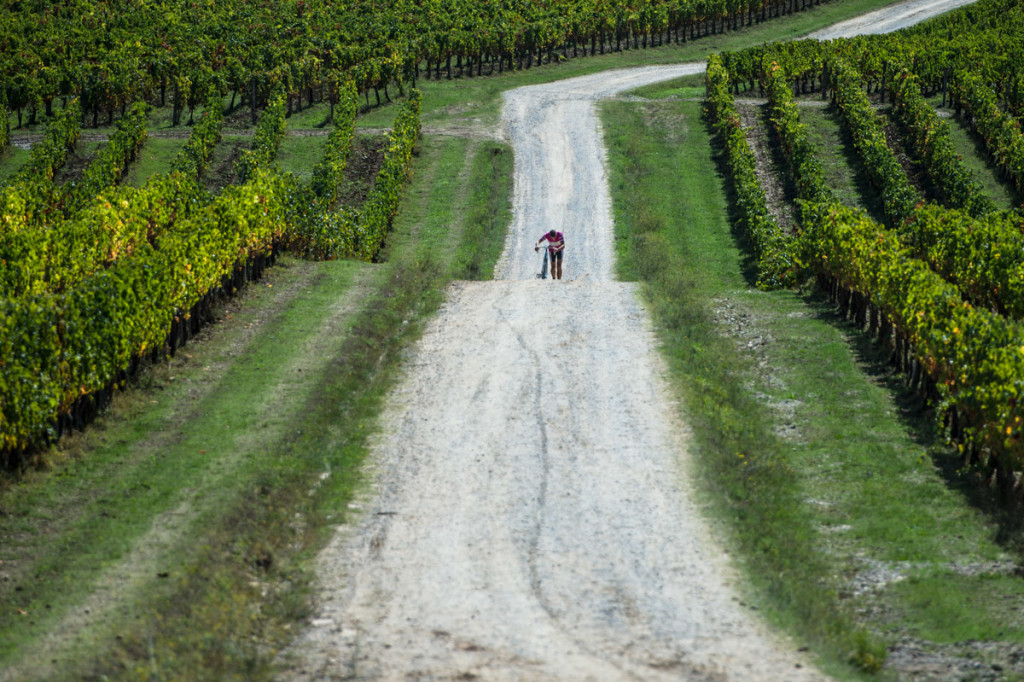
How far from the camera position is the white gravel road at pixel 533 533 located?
14.8m

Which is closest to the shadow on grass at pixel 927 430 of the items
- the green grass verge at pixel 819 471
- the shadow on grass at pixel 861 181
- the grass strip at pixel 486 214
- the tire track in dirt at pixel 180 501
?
the green grass verge at pixel 819 471

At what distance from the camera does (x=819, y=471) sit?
2123cm

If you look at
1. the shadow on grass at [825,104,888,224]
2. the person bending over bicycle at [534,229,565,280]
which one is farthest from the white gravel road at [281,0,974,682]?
the shadow on grass at [825,104,888,224]

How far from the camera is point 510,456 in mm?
21469

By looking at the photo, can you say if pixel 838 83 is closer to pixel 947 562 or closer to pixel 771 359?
pixel 771 359

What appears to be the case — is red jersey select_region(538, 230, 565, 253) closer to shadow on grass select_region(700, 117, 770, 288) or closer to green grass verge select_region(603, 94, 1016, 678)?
green grass verge select_region(603, 94, 1016, 678)

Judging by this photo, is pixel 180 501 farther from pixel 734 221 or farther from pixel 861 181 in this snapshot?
pixel 861 181

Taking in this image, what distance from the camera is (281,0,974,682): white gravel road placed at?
48.4 feet

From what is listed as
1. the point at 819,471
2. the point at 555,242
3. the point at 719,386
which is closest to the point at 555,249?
the point at 555,242

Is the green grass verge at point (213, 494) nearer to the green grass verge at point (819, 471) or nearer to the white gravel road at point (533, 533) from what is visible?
the white gravel road at point (533, 533)

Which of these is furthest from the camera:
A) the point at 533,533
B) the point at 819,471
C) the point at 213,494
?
the point at 819,471

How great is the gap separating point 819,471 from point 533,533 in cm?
616

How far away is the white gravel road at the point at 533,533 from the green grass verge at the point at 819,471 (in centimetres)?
70

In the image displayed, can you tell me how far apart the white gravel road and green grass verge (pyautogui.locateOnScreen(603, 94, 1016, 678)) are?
0.70 metres
